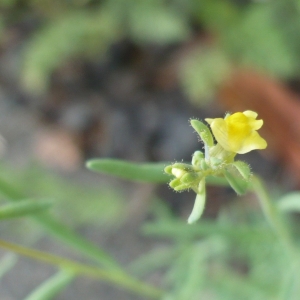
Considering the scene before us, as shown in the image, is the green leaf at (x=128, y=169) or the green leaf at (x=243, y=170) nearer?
the green leaf at (x=243, y=170)

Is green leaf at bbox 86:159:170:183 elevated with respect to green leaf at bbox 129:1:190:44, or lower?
lower

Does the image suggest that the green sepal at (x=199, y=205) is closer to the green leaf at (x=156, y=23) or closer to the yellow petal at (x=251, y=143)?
the yellow petal at (x=251, y=143)

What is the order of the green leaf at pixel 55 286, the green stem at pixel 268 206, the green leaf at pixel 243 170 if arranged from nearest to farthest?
1. the green leaf at pixel 243 170
2. the green stem at pixel 268 206
3. the green leaf at pixel 55 286

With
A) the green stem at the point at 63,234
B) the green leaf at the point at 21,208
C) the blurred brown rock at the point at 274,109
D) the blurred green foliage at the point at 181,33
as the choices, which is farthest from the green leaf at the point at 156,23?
the green leaf at the point at 21,208

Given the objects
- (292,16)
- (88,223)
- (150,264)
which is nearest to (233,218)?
(150,264)

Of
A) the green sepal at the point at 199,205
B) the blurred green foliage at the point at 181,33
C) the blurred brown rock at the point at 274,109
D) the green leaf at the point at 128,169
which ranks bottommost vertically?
the green sepal at the point at 199,205

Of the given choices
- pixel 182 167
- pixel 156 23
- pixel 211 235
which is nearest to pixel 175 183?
pixel 182 167

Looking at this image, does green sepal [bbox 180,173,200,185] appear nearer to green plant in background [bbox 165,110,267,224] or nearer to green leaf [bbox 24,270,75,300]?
green plant in background [bbox 165,110,267,224]

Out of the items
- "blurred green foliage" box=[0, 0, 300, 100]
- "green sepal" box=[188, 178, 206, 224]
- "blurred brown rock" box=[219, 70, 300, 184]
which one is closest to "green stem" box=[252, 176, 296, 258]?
"green sepal" box=[188, 178, 206, 224]
